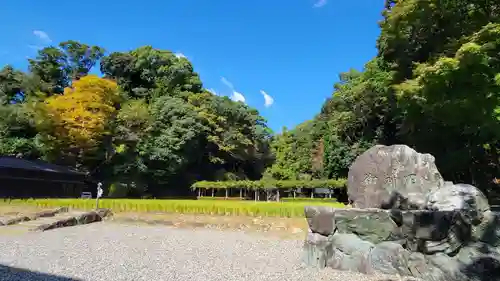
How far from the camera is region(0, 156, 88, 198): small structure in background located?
2112 cm

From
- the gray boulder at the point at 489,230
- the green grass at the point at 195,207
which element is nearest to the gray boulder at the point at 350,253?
the gray boulder at the point at 489,230

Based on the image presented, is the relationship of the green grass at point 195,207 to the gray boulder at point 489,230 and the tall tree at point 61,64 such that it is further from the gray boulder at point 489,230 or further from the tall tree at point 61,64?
the tall tree at point 61,64

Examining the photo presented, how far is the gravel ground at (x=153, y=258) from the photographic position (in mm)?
5914

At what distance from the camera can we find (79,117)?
87.1 feet

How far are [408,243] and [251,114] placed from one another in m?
32.7

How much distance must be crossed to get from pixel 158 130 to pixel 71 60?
41.2ft

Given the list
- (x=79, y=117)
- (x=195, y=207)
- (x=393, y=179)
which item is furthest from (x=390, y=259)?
(x=79, y=117)

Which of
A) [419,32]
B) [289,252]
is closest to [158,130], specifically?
[419,32]

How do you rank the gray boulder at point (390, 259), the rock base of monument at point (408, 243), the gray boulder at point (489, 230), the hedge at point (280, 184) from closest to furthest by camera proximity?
the rock base of monument at point (408, 243) → the gray boulder at point (489, 230) → the gray boulder at point (390, 259) → the hedge at point (280, 184)

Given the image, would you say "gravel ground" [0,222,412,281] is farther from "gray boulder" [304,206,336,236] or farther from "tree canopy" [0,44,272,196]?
"tree canopy" [0,44,272,196]

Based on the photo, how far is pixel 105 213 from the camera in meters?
16.0

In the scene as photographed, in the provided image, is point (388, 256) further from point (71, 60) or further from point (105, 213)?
point (71, 60)

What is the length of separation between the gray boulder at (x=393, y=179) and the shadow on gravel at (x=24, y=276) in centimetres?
647

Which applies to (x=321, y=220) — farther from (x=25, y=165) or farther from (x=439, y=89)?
(x=25, y=165)
